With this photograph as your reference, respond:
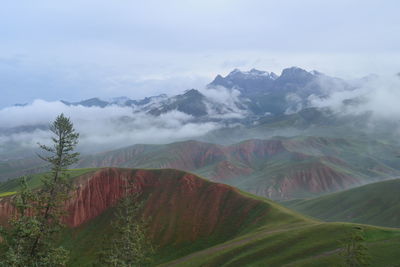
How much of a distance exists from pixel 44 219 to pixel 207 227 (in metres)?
94.2

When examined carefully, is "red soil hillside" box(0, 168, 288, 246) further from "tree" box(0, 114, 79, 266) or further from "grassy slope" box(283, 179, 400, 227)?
"tree" box(0, 114, 79, 266)

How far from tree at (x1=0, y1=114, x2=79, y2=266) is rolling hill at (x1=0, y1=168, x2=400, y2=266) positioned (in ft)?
148

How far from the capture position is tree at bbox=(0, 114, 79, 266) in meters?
30.4

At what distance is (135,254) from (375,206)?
6545 inches

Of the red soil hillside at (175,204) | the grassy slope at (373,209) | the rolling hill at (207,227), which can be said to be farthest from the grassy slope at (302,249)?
the grassy slope at (373,209)

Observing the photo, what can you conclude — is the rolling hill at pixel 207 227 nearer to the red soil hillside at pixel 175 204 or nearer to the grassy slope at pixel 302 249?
the grassy slope at pixel 302 249

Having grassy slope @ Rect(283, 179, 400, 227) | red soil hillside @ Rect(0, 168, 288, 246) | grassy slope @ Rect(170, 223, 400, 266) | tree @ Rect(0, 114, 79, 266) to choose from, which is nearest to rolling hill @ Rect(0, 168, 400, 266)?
grassy slope @ Rect(170, 223, 400, 266)

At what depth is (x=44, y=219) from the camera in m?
33.5

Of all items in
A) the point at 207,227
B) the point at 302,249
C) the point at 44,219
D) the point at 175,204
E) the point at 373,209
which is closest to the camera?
the point at 44,219

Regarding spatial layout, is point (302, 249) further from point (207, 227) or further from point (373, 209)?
point (373, 209)

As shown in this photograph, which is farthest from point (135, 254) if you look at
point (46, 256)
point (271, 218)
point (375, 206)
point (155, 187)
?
point (375, 206)

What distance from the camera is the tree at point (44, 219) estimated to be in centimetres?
3038

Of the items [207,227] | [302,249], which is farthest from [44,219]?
[207,227]

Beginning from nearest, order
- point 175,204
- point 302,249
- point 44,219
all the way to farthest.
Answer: point 44,219 < point 302,249 < point 175,204
